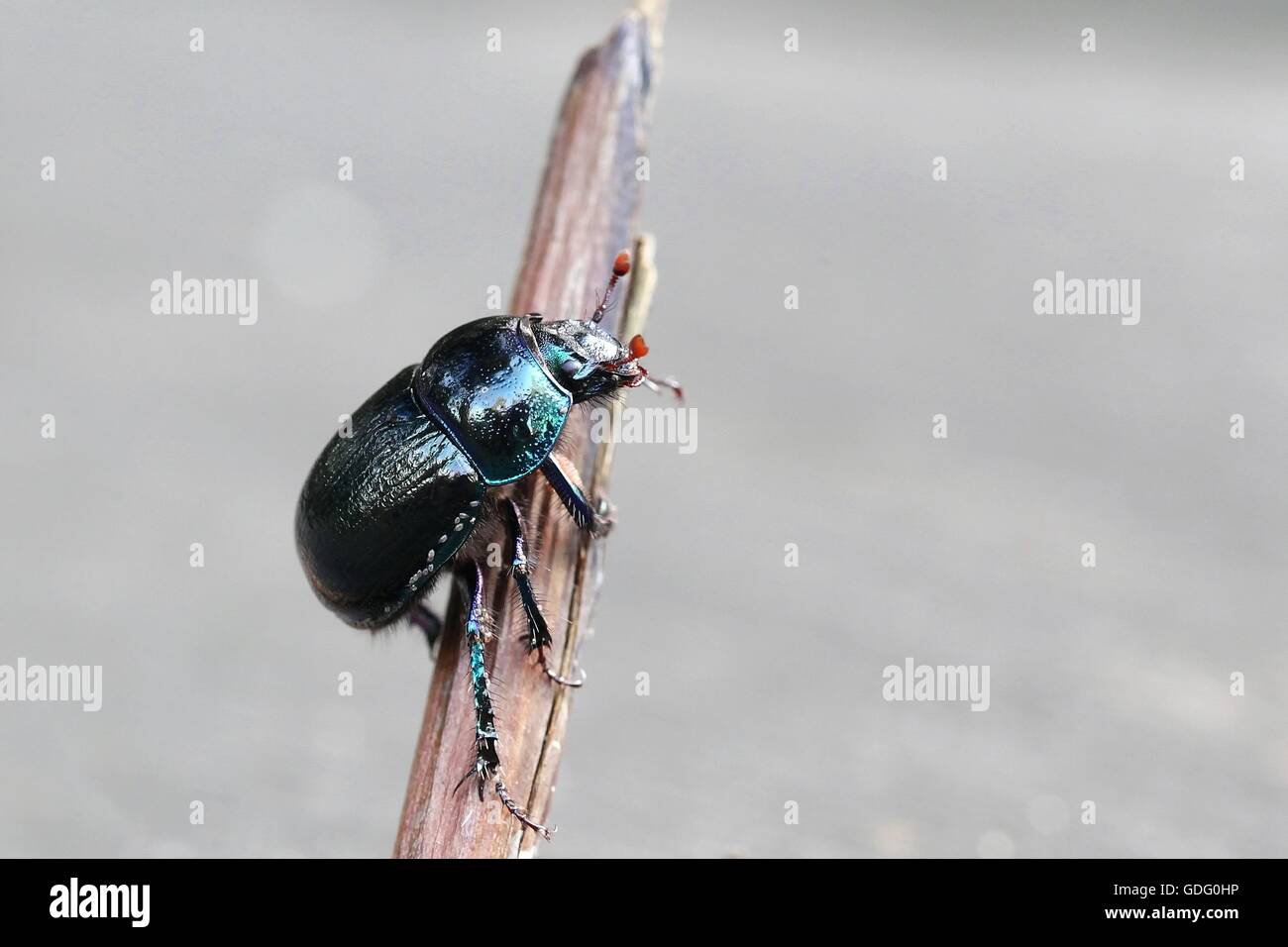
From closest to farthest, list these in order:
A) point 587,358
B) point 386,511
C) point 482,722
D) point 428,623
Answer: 1. point 482,722
2. point 386,511
3. point 587,358
4. point 428,623

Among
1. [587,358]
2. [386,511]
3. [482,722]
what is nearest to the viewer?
[482,722]

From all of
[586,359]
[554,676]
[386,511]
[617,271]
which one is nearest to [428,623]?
[386,511]

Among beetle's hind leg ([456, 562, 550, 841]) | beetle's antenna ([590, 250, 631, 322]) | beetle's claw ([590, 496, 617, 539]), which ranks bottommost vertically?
beetle's hind leg ([456, 562, 550, 841])

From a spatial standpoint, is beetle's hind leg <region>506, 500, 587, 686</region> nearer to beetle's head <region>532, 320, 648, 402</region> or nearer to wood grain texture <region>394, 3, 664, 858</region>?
wood grain texture <region>394, 3, 664, 858</region>

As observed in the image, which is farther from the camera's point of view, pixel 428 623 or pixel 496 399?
pixel 428 623

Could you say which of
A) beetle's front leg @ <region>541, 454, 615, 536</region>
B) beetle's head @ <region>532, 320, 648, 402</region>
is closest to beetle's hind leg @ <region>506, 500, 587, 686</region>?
beetle's front leg @ <region>541, 454, 615, 536</region>

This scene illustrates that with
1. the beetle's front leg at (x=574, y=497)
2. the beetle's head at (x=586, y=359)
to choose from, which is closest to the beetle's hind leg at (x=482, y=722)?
the beetle's front leg at (x=574, y=497)

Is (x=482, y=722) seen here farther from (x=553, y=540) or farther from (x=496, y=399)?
(x=496, y=399)
